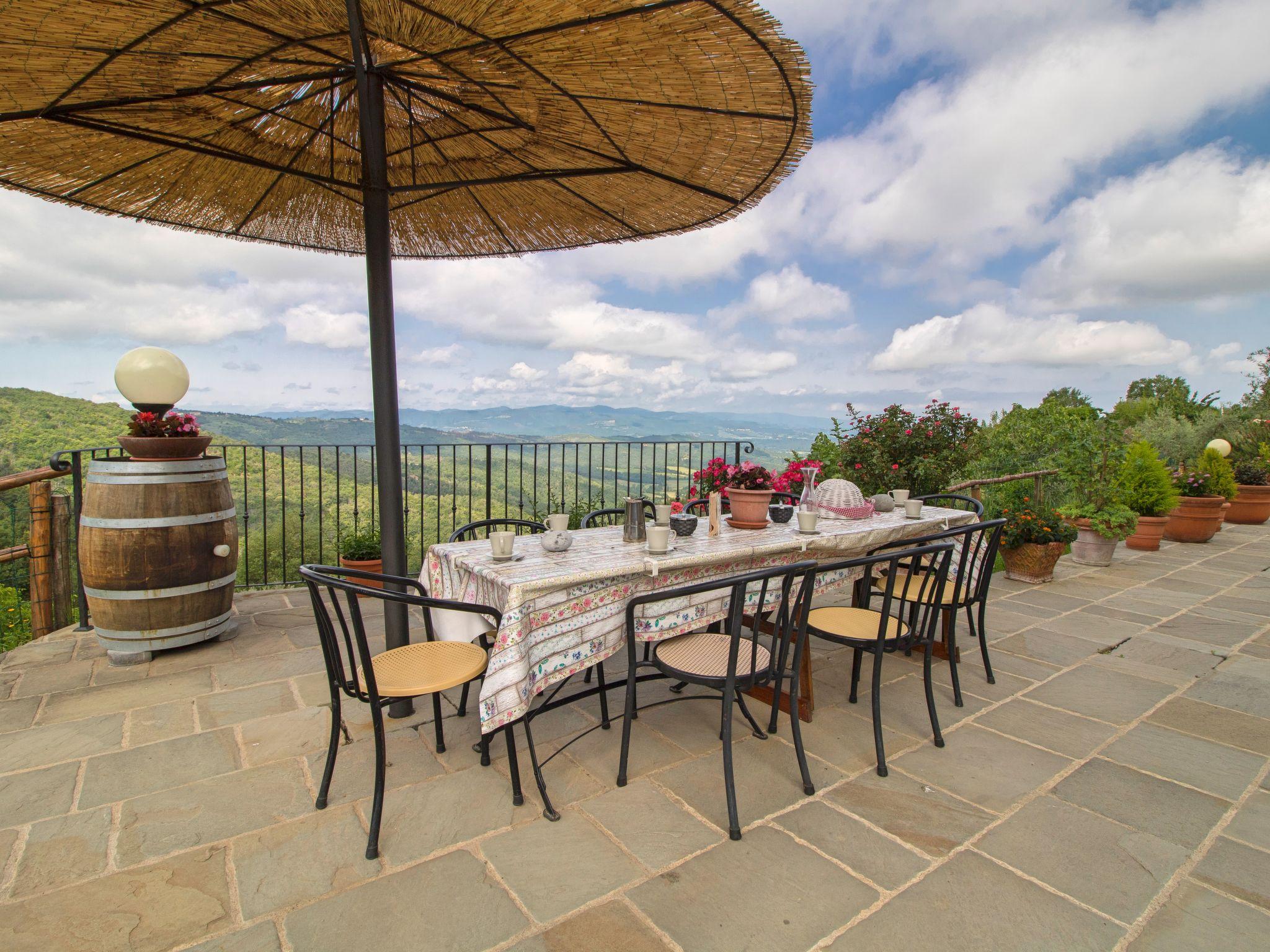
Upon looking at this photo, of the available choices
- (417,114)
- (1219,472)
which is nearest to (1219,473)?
(1219,472)

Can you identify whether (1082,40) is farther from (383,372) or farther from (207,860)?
(207,860)

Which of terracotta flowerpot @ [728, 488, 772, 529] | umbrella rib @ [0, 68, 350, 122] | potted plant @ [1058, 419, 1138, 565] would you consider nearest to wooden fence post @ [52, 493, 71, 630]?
umbrella rib @ [0, 68, 350, 122]

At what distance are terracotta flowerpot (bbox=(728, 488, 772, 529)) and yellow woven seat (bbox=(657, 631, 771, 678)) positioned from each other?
0.74m

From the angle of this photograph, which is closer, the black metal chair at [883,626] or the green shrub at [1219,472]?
the black metal chair at [883,626]

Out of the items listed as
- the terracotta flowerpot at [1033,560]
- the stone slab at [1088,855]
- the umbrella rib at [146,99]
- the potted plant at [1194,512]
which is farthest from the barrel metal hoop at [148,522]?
the potted plant at [1194,512]

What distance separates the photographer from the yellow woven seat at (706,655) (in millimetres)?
1829

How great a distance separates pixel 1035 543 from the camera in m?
4.57

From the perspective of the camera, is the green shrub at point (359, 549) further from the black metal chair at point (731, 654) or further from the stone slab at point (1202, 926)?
the stone slab at point (1202, 926)

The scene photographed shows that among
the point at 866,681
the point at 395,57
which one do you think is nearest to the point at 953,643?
the point at 866,681

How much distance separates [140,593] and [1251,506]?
11852 millimetres

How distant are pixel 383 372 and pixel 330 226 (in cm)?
153

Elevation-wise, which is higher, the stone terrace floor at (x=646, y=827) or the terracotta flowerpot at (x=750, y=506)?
the terracotta flowerpot at (x=750, y=506)

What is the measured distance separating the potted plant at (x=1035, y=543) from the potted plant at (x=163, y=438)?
5414 millimetres

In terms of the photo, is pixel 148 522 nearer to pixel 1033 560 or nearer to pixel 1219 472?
pixel 1033 560
